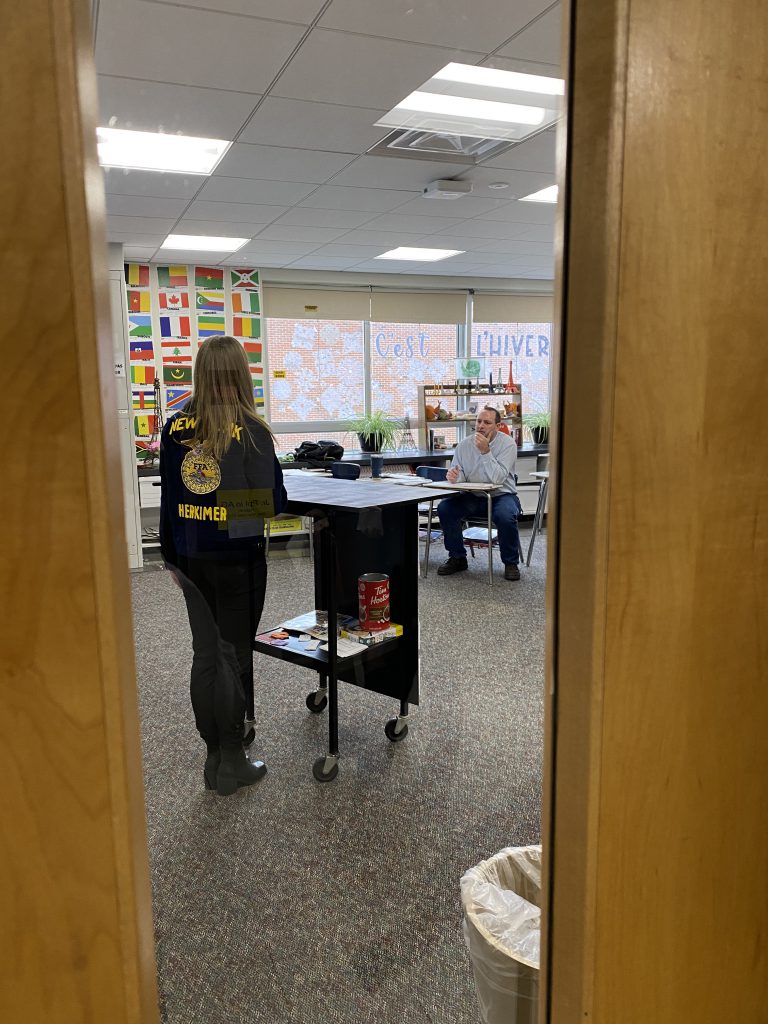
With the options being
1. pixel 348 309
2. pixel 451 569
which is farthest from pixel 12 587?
pixel 451 569

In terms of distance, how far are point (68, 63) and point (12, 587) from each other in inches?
17.7

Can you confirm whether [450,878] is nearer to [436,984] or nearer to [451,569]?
[436,984]

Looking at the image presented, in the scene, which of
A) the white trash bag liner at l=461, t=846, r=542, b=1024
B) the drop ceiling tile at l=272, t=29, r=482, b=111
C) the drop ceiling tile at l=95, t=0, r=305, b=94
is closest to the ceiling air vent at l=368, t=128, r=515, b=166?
the drop ceiling tile at l=272, t=29, r=482, b=111

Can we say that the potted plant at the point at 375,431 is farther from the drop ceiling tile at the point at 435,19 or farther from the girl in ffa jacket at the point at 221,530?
the drop ceiling tile at the point at 435,19

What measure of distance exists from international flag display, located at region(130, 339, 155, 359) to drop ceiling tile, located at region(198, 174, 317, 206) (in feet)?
5.12

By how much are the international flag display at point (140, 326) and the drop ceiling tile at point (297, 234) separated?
708mm

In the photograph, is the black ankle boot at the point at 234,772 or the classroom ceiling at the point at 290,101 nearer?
the classroom ceiling at the point at 290,101

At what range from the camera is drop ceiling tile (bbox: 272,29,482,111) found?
219 cm

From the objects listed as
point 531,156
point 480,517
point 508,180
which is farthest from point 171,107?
point 480,517

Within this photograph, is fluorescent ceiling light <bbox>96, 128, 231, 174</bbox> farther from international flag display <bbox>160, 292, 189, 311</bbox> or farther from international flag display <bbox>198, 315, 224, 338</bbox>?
international flag display <bbox>198, 315, 224, 338</bbox>

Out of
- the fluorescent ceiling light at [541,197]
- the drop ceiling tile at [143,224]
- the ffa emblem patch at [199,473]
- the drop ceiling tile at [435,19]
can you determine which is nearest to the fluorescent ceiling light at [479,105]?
the drop ceiling tile at [435,19]

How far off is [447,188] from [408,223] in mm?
695

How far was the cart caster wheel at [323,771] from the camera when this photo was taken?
7.68ft

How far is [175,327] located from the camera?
1828 mm
